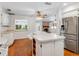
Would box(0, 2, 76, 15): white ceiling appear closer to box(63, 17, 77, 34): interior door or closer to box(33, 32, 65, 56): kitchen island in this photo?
box(63, 17, 77, 34): interior door

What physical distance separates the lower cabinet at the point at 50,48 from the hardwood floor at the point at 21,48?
0.14m

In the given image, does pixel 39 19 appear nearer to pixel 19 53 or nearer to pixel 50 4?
pixel 50 4

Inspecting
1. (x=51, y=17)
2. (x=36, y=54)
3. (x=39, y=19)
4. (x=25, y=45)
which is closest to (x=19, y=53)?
(x=25, y=45)

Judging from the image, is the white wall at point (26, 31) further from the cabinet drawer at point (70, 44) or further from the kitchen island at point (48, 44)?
the cabinet drawer at point (70, 44)

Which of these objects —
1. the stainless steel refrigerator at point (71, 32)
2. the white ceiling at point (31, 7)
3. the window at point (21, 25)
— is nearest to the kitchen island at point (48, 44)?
the stainless steel refrigerator at point (71, 32)

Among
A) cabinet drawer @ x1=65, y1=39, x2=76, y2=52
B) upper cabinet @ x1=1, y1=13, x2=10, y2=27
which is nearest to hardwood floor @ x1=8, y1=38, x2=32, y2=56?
upper cabinet @ x1=1, y1=13, x2=10, y2=27

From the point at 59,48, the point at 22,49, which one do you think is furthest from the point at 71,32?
the point at 22,49

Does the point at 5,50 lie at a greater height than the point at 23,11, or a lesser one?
lesser

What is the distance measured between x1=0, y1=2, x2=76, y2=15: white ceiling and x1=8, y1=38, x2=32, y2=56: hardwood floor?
0.44 metres

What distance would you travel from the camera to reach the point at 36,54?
1326 millimetres

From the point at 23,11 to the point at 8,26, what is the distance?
0.32m

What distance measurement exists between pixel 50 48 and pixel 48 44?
0.07m

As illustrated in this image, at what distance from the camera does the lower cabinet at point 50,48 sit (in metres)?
1.34

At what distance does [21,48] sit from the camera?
1375 mm
